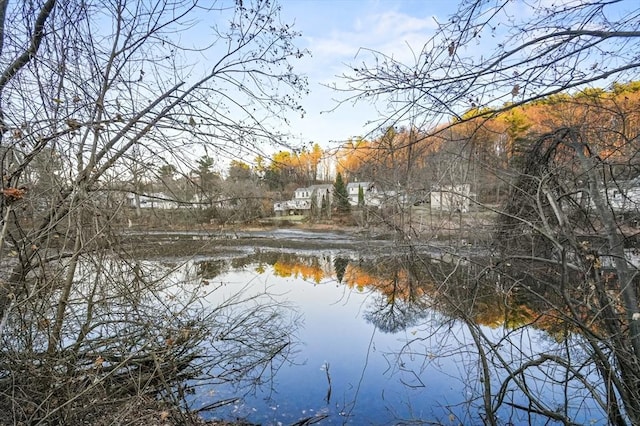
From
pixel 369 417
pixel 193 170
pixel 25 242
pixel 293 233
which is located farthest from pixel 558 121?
pixel 293 233

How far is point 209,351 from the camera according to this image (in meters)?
6.66

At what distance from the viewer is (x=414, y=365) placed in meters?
6.68

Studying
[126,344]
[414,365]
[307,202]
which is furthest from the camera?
[307,202]

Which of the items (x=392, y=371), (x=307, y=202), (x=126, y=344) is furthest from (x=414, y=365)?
(x=307, y=202)

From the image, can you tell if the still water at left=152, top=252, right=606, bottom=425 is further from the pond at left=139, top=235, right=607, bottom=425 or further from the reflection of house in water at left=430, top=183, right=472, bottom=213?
the reflection of house in water at left=430, top=183, right=472, bottom=213

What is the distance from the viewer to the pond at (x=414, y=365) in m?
4.32

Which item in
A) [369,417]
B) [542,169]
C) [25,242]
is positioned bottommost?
[369,417]

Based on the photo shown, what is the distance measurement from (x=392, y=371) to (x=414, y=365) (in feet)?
1.44

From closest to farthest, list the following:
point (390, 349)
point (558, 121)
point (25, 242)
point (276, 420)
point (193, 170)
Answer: point (25, 242) < point (193, 170) < point (558, 121) < point (276, 420) < point (390, 349)

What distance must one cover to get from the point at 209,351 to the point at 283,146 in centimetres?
425

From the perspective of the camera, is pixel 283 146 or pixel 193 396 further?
pixel 193 396

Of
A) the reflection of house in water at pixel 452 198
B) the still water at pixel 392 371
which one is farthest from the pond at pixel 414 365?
the reflection of house in water at pixel 452 198

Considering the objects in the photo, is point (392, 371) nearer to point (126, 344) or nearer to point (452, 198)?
point (452, 198)

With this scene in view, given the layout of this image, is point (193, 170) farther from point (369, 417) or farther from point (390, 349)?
point (390, 349)
